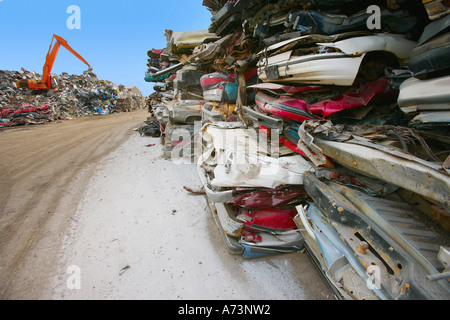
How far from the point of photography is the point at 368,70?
1.70m

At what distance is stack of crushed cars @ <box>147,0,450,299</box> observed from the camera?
40.7 inches

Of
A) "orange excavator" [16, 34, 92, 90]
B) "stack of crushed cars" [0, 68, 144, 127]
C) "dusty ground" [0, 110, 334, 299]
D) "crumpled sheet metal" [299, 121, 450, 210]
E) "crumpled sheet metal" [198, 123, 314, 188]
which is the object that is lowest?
"dusty ground" [0, 110, 334, 299]

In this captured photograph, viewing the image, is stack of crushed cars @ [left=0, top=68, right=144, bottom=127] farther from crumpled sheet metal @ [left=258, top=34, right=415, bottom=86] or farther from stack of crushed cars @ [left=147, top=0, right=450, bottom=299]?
crumpled sheet metal @ [left=258, top=34, right=415, bottom=86]

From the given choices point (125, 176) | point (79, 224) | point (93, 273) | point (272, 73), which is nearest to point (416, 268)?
point (272, 73)

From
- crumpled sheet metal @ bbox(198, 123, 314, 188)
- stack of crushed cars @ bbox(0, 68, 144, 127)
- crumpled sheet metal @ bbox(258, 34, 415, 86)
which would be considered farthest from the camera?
stack of crushed cars @ bbox(0, 68, 144, 127)

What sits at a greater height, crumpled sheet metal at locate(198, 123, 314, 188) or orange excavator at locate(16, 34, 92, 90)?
orange excavator at locate(16, 34, 92, 90)

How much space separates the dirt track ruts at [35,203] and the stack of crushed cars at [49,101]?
23.4ft

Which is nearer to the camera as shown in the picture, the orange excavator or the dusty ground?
the dusty ground

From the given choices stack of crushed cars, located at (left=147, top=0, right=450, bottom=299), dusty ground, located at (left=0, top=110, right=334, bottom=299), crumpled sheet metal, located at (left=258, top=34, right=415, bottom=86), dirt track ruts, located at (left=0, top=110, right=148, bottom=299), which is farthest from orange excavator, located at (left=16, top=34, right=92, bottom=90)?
crumpled sheet metal, located at (left=258, top=34, right=415, bottom=86)

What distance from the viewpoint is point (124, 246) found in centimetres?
205

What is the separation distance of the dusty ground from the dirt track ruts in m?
0.01

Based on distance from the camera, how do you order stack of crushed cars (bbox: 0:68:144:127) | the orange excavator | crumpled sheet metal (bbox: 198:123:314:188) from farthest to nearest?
the orange excavator < stack of crushed cars (bbox: 0:68:144:127) < crumpled sheet metal (bbox: 198:123:314:188)

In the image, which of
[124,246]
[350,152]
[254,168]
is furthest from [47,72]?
[350,152]

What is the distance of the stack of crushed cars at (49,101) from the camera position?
1093 centimetres
